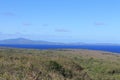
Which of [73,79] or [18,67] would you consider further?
[73,79]

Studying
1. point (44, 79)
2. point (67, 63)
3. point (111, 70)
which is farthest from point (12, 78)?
point (111, 70)

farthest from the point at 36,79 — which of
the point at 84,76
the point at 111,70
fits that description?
the point at 111,70

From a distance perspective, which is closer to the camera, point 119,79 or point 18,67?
point 18,67

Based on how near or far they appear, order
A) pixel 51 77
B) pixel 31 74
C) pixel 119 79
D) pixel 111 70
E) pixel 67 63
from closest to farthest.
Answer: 1. pixel 31 74
2. pixel 51 77
3. pixel 67 63
4. pixel 119 79
5. pixel 111 70

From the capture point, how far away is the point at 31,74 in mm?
12211

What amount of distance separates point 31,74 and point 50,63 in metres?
5.97

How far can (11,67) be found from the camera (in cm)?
1376

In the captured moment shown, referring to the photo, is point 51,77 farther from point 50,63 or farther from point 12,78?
point 50,63

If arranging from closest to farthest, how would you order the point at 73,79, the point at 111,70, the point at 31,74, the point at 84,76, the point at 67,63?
1. the point at 31,74
2. the point at 73,79
3. the point at 84,76
4. the point at 67,63
5. the point at 111,70

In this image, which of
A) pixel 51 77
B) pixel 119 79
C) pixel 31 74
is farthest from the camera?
pixel 119 79

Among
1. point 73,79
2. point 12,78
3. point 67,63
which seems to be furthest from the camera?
point 67,63

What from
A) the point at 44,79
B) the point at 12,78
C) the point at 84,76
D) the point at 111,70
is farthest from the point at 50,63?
the point at 111,70

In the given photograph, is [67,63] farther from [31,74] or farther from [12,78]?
[12,78]

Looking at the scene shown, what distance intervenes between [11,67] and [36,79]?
9.13ft
